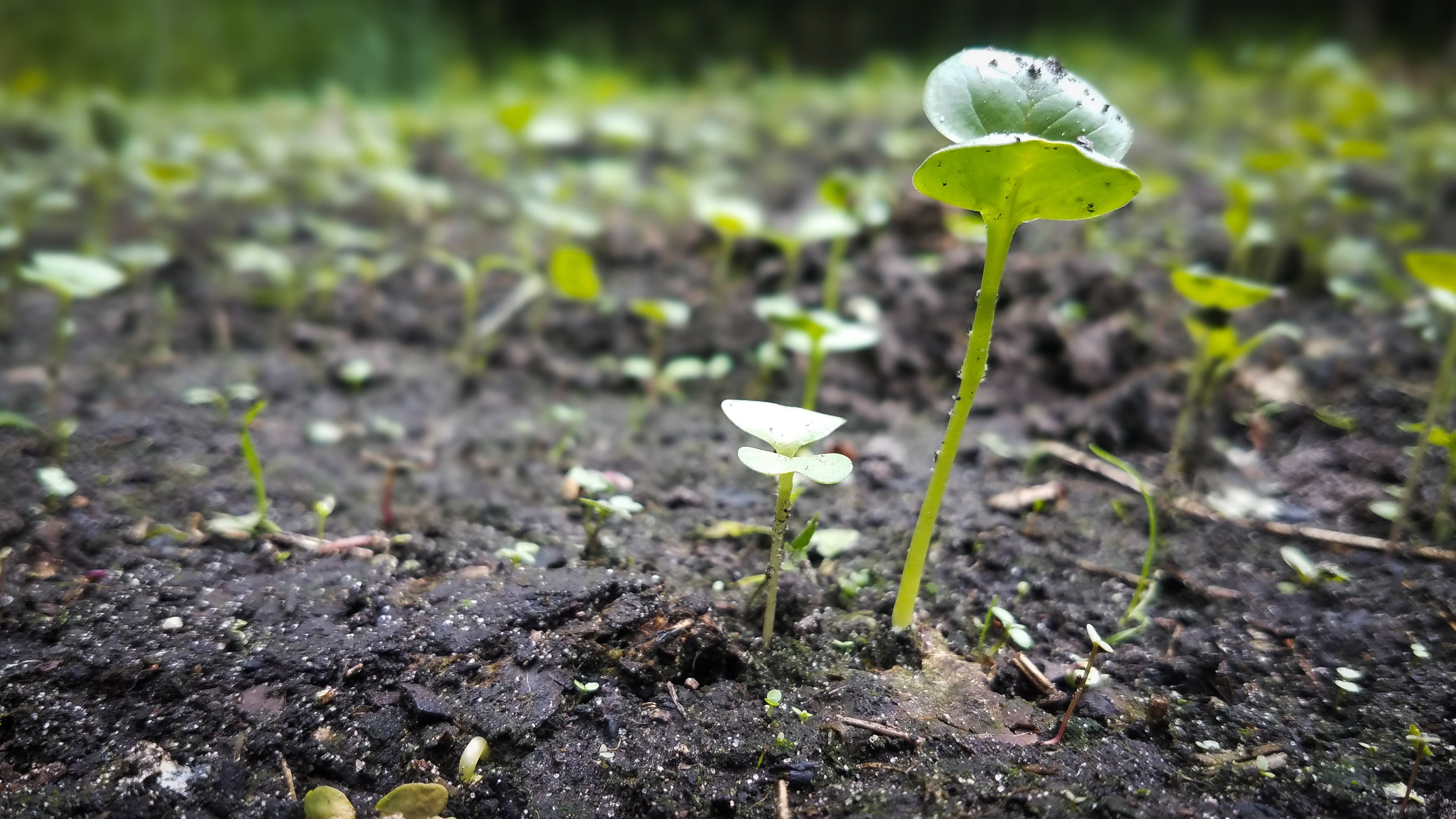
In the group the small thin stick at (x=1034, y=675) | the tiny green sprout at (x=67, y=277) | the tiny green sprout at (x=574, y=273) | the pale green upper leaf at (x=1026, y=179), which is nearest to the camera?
the pale green upper leaf at (x=1026, y=179)

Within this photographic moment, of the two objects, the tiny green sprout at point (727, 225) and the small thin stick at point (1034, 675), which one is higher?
the tiny green sprout at point (727, 225)

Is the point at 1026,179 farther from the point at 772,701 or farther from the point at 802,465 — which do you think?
the point at 772,701

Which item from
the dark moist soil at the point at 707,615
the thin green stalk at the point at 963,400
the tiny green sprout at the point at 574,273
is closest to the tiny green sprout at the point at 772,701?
the dark moist soil at the point at 707,615

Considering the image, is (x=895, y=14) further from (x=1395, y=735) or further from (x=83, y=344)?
(x=1395, y=735)

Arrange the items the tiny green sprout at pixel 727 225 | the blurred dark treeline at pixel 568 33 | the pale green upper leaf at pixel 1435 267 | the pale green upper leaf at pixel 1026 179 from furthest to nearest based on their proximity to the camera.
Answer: the blurred dark treeline at pixel 568 33 → the tiny green sprout at pixel 727 225 → the pale green upper leaf at pixel 1435 267 → the pale green upper leaf at pixel 1026 179

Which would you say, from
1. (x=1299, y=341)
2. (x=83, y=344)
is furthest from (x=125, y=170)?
(x=1299, y=341)

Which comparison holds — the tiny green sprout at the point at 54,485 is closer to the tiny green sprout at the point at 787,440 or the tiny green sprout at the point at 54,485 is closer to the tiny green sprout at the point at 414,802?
the tiny green sprout at the point at 414,802

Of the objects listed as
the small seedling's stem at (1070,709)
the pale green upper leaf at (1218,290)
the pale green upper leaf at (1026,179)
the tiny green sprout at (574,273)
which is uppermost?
the pale green upper leaf at (1026,179)
